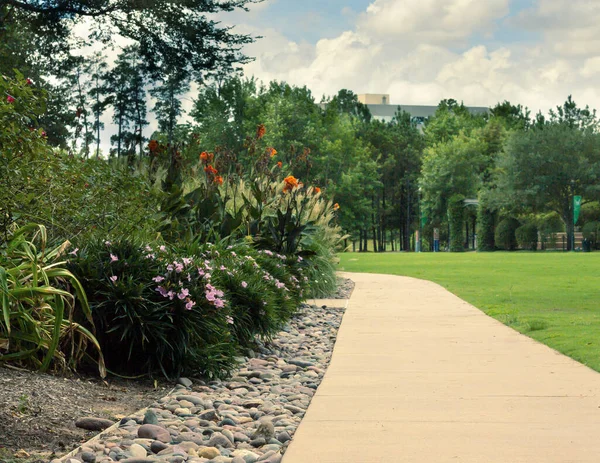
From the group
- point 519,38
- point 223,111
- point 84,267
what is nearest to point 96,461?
point 84,267

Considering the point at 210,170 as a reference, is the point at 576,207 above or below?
above

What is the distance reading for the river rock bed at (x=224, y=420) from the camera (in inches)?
153

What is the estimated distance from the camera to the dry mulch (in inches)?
154

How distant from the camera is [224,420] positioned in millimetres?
4637

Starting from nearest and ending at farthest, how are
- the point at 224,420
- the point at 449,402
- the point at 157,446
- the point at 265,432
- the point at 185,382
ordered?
the point at 157,446 → the point at 265,432 → the point at 224,420 → the point at 449,402 → the point at 185,382

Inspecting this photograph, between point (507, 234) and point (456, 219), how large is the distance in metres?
7.29

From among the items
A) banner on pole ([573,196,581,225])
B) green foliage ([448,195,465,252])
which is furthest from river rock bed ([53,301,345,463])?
green foliage ([448,195,465,252])

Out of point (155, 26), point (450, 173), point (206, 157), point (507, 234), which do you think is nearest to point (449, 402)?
point (206, 157)

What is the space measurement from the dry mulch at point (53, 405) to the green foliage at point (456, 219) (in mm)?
52804

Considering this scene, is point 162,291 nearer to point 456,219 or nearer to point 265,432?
point 265,432

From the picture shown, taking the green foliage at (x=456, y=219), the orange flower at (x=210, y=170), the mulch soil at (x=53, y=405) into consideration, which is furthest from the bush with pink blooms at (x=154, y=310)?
the green foliage at (x=456, y=219)

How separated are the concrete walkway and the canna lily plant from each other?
171cm

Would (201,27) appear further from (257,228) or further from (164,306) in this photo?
(164,306)

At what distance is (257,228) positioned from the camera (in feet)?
38.2
